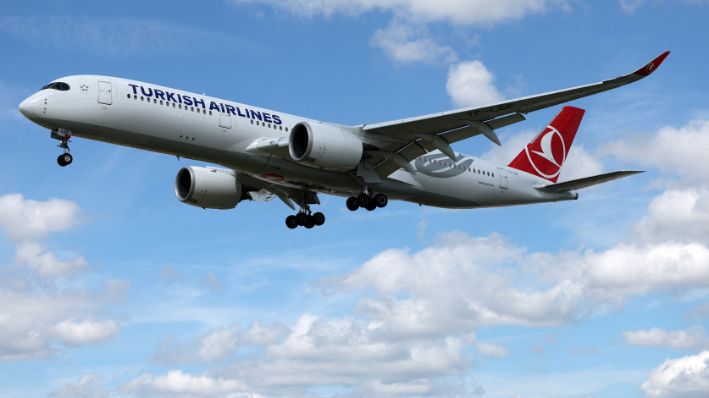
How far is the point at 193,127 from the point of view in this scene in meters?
34.4

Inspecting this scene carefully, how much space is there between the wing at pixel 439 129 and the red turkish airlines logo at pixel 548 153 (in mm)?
10590

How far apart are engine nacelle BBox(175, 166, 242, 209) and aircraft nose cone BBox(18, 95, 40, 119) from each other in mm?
9008

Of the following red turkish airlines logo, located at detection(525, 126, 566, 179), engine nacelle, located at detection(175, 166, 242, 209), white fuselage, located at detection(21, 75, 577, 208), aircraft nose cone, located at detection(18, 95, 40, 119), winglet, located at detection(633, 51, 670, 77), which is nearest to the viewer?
winglet, located at detection(633, 51, 670, 77)

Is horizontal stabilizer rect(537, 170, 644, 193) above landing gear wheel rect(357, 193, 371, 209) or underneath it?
above

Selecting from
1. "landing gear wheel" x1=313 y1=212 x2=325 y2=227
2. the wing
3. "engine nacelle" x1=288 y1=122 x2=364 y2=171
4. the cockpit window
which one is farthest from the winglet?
the cockpit window

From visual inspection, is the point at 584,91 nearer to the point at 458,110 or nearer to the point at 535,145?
the point at 458,110

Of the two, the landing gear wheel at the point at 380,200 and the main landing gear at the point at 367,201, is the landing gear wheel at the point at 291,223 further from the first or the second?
the landing gear wheel at the point at 380,200

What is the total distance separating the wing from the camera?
32875 millimetres

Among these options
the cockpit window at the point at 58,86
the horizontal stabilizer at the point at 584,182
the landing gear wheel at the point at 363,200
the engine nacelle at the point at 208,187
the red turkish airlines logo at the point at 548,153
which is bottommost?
the landing gear wheel at the point at 363,200

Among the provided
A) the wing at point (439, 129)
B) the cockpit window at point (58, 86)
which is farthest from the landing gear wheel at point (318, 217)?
the cockpit window at point (58, 86)

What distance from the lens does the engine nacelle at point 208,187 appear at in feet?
133

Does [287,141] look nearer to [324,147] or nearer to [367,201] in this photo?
[324,147]

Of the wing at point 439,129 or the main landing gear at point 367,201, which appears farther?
the main landing gear at point 367,201

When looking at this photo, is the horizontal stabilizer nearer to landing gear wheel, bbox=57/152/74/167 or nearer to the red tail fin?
the red tail fin
